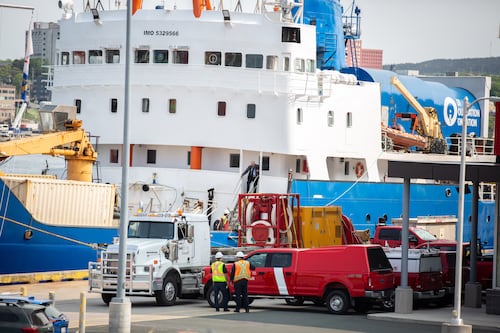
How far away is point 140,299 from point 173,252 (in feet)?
8.76

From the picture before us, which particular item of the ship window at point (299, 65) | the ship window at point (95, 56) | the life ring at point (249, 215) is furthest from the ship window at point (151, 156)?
the life ring at point (249, 215)

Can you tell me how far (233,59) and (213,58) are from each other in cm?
71

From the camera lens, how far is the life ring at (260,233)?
32.5 m

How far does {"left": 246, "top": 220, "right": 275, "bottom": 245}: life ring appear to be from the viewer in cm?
3253

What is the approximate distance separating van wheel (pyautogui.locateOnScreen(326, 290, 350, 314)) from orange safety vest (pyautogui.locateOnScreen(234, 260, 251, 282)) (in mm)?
2087

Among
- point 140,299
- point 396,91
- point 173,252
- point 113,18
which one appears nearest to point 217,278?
point 173,252

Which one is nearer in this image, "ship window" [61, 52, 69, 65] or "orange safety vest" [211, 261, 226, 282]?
"orange safety vest" [211, 261, 226, 282]

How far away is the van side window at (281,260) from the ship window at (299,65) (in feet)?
42.6

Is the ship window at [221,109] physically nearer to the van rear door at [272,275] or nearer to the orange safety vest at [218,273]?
the van rear door at [272,275]

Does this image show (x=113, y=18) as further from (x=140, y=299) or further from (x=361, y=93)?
(x=140, y=299)

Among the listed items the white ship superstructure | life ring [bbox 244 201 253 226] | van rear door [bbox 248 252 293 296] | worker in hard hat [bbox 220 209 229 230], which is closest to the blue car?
van rear door [bbox 248 252 293 296]

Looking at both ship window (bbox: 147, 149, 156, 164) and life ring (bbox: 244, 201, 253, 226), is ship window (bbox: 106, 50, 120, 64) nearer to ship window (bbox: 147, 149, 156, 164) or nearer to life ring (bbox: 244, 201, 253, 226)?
ship window (bbox: 147, 149, 156, 164)

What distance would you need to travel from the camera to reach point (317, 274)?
2653 cm

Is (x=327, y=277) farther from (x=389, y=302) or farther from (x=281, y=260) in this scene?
(x=389, y=302)
